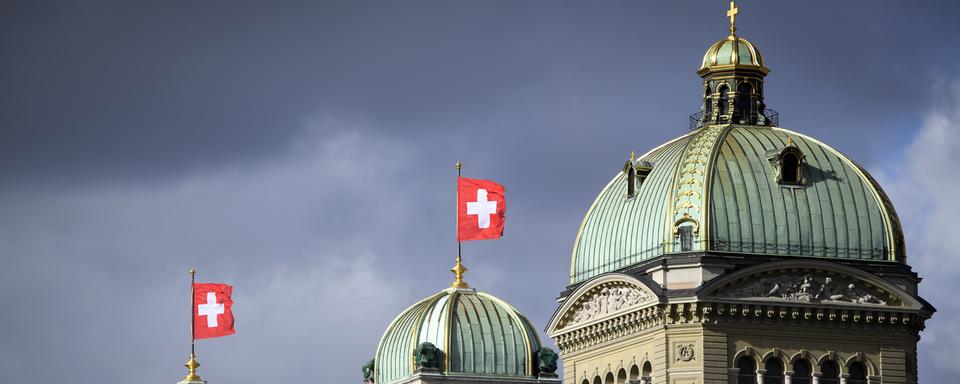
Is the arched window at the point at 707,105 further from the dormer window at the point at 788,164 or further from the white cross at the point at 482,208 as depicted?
the white cross at the point at 482,208

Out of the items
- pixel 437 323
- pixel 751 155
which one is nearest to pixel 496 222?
pixel 437 323

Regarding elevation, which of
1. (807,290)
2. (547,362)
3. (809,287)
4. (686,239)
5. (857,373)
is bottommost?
(857,373)

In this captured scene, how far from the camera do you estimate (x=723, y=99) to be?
17912 cm

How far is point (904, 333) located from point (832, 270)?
4.71 m

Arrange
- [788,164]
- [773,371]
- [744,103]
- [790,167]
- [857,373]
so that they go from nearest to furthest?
[773,371] < [857,373] < [788,164] < [790,167] < [744,103]

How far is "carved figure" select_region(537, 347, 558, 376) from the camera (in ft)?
609

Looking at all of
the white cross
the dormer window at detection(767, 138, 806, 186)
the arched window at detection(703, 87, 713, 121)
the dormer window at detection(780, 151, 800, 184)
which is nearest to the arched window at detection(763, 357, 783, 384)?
the dormer window at detection(767, 138, 806, 186)

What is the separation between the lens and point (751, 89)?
180 meters

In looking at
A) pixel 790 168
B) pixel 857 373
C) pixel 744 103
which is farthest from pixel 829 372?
pixel 744 103

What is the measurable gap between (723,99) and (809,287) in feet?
43.0

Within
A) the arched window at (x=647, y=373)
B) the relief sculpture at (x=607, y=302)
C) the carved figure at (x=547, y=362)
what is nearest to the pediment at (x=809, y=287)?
the relief sculpture at (x=607, y=302)

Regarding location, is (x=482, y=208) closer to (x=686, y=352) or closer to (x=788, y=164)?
(x=788, y=164)

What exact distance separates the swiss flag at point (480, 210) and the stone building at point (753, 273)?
10.7m

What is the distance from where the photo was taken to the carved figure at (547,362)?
186 meters
